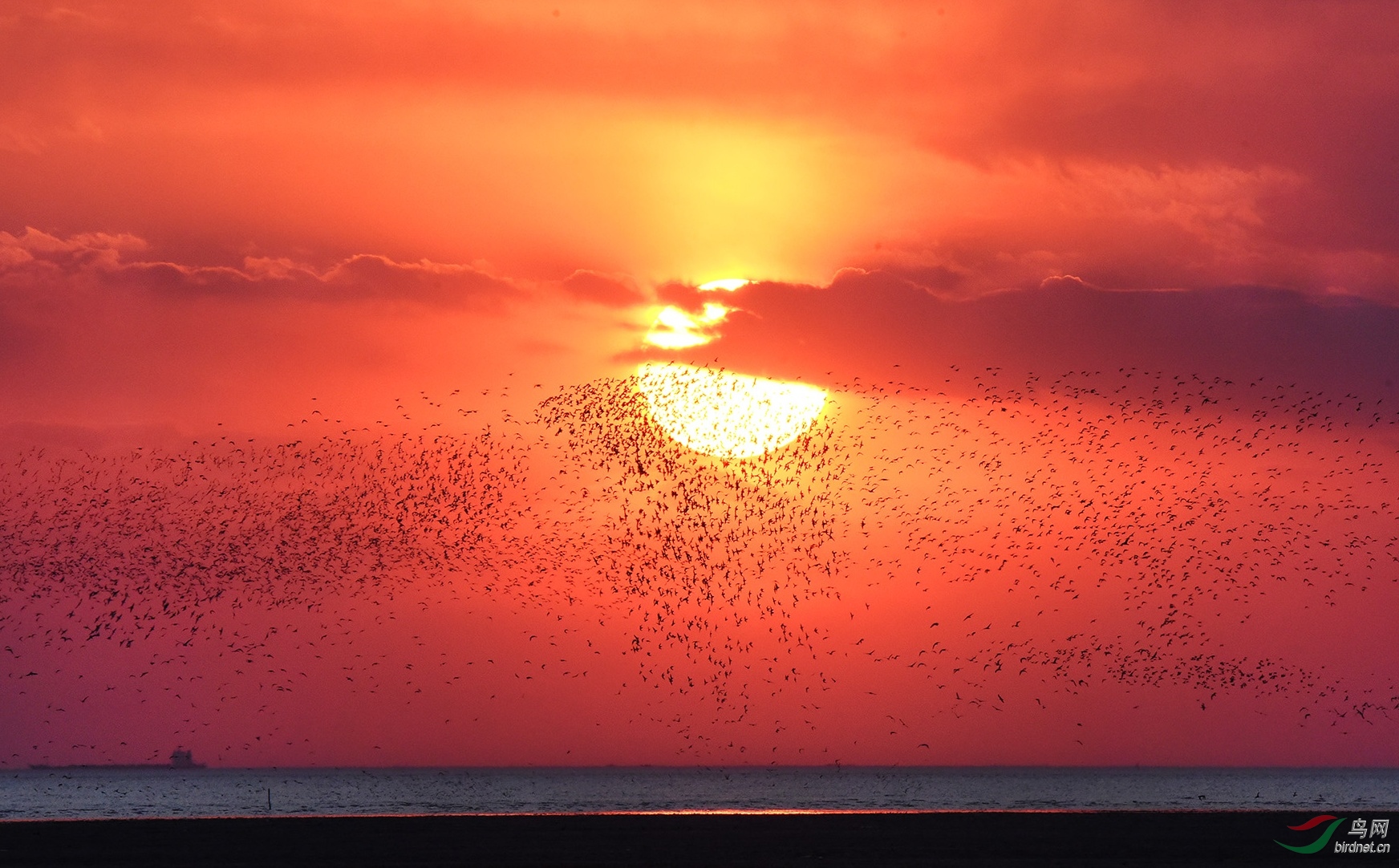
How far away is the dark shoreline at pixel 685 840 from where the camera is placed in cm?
2125

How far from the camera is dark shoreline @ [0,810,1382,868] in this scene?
21.2 metres

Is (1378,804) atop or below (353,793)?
below

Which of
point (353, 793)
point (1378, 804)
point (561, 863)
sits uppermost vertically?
point (353, 793)

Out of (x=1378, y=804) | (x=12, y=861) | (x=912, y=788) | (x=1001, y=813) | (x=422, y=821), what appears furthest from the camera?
(x=912, y=788)

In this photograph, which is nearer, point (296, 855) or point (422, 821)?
point (296, 855)

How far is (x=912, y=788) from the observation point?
97.5 m

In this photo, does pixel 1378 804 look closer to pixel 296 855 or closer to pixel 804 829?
pixel 804 829

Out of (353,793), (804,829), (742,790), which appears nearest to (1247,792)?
(742,790)

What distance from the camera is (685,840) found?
23.1 meters

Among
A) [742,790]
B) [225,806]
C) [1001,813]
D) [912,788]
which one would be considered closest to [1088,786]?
[912,788]

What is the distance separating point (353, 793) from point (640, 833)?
63.1m

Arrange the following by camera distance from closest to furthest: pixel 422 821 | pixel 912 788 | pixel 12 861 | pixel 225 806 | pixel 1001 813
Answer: pixel 12 861 → pixel 422 821 → pixel 1001 813 → pixel 225 806 → pixel 912 788

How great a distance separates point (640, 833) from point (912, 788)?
7756 centimetres

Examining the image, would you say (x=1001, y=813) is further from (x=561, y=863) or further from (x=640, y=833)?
(x=561, y=863)
